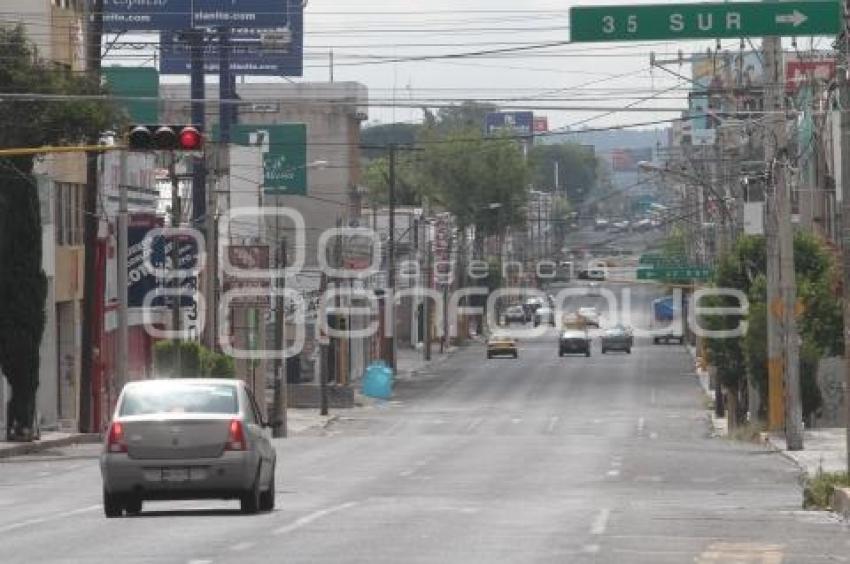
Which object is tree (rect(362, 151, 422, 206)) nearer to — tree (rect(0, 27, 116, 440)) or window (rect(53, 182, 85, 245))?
window (rect(53, 182, 85, 245))

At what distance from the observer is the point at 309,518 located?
26125mm

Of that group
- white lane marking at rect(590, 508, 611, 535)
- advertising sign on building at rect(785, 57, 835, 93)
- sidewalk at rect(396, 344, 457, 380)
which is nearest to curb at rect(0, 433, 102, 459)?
advertising sign on building at rect(785, 57, 835, 93)

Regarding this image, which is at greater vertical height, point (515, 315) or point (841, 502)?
point (841, 502)

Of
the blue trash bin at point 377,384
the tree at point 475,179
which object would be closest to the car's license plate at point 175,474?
the blue trash bin at point 377,384

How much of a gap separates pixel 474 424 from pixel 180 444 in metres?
48.3

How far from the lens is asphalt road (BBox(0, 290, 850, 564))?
2133 cm

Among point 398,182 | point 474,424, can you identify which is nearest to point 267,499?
point 474,424

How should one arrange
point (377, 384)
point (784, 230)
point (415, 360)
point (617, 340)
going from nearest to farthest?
point (784, 230) < point (377, 384) < point (617, 340) < point (415, 360)

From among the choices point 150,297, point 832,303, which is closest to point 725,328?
point 832,303

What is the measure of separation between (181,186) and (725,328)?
28.3 metres

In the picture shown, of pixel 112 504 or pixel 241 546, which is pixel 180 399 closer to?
pixel 112 504

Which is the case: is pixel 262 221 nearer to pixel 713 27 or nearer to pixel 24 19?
pixel 24 19

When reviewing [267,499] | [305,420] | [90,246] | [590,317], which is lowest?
[305,420]

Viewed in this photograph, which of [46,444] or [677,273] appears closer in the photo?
[46,444]
